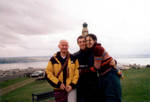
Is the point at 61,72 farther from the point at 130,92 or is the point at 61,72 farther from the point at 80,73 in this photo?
the point at 130,92

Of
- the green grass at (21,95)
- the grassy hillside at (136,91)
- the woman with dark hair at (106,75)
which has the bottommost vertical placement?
the green grass at (21,95)

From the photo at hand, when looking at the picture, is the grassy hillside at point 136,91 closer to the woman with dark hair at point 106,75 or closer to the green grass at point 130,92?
the green grass at point 130,92

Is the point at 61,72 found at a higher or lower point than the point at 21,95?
higher

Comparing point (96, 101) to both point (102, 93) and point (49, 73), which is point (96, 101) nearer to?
A: point (102, 93)

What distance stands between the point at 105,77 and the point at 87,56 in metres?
0.73

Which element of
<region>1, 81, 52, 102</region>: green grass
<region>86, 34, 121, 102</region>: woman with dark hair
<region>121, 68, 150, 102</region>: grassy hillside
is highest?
<region>86, 34, 121, 102</region>: woman with dark hair

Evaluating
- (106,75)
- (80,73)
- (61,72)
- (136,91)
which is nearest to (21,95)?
(136,91)

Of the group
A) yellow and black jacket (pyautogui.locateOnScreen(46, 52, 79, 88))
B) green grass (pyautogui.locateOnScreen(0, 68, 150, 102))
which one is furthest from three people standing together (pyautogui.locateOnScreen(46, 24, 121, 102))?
green grass (pyautogui.locateOnScreen(0, 68, 150, 102))

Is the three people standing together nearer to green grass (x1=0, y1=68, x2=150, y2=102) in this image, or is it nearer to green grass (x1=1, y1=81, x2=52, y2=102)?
green grass (x1=0, y1=68, x2=150, y2=102)

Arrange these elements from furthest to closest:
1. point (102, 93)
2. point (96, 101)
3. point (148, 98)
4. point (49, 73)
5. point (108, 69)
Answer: point (148, 98) < point (49, 73) < point (96, 101) < point (102, 93) < point (108, 69)

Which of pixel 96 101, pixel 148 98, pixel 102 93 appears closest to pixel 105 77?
pixel 102 93

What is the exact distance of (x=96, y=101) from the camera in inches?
118

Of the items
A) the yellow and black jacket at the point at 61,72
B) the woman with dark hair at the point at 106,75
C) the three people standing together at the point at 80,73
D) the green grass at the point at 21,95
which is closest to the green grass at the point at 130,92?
the green grass at the point at 21,95

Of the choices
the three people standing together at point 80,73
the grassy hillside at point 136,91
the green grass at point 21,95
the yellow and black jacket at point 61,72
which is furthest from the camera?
the green grass at point 21,95
